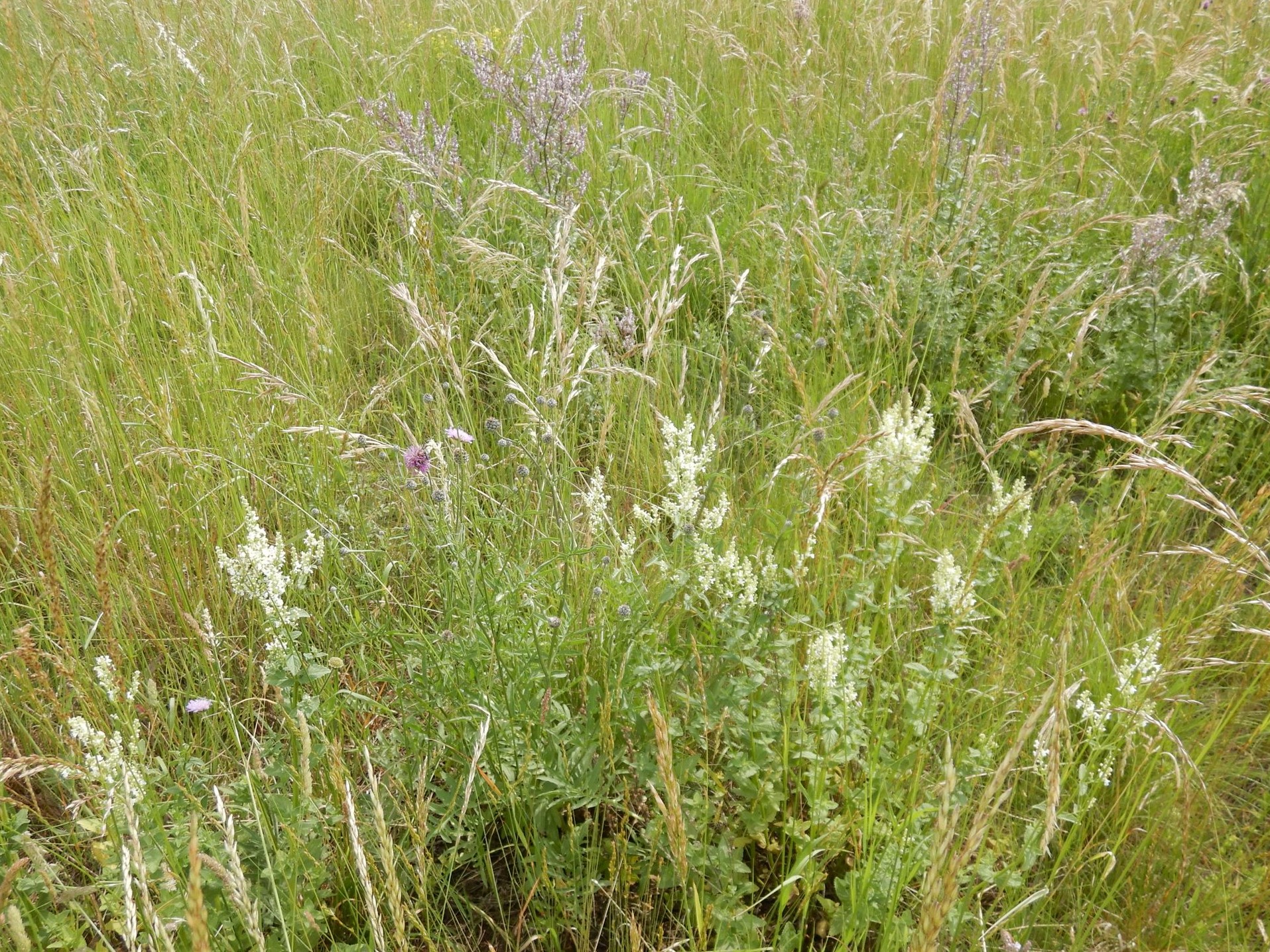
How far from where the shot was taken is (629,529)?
6.74 feet

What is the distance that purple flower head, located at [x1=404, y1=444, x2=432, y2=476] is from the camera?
1.68 meters

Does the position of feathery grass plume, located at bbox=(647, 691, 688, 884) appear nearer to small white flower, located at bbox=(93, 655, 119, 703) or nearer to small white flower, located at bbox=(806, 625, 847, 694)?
small white flower, located at bbox=(806, 625, 847, 694)

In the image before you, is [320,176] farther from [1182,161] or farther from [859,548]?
[1182,161]

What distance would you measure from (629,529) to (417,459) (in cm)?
55

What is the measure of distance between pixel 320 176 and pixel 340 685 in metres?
2.10

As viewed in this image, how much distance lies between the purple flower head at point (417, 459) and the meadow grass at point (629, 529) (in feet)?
0.13

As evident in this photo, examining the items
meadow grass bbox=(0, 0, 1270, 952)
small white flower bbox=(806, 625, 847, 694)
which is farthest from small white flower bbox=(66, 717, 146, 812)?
small white flower bbox=(806, 625, 847, 694)

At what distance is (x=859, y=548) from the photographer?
181 cm

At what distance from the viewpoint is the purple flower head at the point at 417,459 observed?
Result: 1.68 m

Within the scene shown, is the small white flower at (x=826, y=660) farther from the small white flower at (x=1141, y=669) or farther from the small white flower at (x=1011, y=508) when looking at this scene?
the small white flower at (x=1141, y=669)

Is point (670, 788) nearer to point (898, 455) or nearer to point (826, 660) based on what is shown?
point (826, 660)

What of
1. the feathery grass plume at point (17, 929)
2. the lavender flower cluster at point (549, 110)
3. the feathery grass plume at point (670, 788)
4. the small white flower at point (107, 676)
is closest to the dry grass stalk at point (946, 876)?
the feathery grass plume at point (670, 788)

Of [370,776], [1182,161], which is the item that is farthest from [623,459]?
Result: [1182,161]

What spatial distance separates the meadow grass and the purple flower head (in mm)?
39
